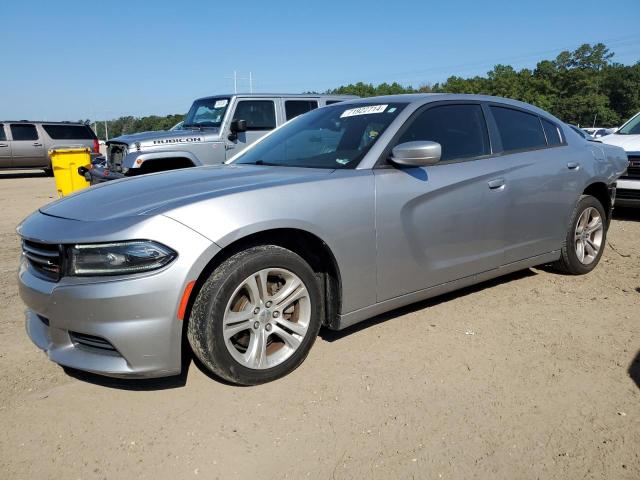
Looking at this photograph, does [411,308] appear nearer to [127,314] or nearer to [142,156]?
[127,314]

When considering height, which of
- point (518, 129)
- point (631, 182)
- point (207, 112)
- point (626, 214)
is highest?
point (207, 112)

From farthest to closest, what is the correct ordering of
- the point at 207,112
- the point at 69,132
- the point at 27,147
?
the point at 69,132 → the point at 27,147 → the point at 207,112

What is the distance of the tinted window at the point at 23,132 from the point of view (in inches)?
679

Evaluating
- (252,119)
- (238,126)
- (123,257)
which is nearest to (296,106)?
(252,119)

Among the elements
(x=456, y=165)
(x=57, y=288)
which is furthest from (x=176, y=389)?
(x=456, y=165)

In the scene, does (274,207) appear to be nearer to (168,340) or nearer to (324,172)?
(324,172)

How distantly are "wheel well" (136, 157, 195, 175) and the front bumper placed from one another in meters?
5.45

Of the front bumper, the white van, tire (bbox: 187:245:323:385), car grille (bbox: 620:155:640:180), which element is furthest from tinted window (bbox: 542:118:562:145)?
car grille (bbox: 620:155:640:180)

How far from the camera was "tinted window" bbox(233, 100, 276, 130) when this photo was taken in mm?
8922

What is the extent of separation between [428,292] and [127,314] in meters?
1.97

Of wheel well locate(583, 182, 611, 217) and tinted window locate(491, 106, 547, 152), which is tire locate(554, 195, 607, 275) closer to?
wheel well locate(583, 182, 611, 217)

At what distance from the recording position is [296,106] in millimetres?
9375

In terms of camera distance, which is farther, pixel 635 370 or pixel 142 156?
pixel 142 156

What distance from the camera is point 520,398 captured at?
2.69 meters
